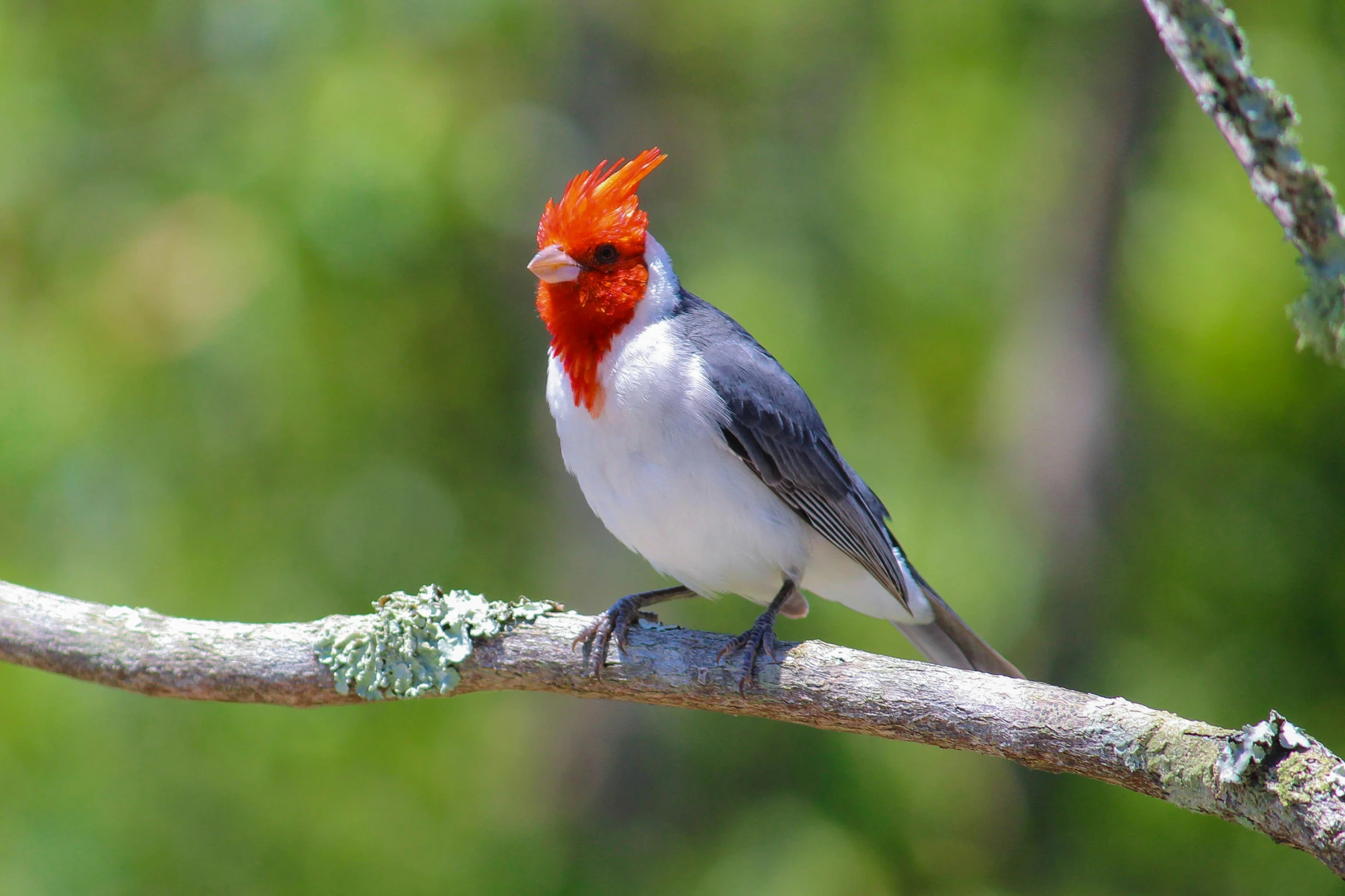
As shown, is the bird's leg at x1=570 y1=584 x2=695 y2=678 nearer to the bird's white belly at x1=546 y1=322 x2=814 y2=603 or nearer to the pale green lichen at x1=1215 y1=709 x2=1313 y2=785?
the bird's white belly at x1=546 y1=322 x2=814 y2=603

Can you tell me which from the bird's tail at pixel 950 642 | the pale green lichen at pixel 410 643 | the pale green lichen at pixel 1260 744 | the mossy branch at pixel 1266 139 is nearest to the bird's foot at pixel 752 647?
the pale green lichen at pixel 410 643

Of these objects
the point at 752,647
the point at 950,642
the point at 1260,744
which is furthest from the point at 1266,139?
the point at 950,642

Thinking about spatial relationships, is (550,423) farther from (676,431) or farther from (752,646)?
(752,646)

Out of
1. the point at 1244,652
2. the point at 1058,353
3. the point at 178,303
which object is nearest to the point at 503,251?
the point at 178,303

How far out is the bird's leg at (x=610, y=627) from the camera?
3.05m

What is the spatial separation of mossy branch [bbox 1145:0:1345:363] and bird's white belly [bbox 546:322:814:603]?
6.41 feet

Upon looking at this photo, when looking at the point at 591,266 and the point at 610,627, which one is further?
the point at 591,266

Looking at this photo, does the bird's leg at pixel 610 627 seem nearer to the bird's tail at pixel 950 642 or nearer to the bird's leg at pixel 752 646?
the bird's leg at pixel 752 646

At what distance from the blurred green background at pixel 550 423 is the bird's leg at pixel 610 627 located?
9.53 ft

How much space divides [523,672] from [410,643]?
0.31m

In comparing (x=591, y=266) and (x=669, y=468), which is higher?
(x=591, y=266)

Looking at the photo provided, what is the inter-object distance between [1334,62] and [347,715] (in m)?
7.02

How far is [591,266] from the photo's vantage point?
3561 millimetres

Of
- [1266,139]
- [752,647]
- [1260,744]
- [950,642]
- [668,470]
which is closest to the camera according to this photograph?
[1266,139]
